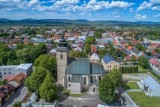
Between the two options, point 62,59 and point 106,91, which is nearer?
point 106,91

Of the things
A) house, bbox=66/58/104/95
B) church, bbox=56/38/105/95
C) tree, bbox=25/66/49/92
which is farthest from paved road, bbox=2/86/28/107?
house, bbox=66/58/104/95

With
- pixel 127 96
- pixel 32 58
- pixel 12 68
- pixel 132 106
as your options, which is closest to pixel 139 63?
pixel 127 96

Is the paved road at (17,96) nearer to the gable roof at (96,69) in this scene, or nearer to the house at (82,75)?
the house at (82,75)

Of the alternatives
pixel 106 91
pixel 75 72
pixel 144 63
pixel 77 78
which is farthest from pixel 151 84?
pixel 144 63

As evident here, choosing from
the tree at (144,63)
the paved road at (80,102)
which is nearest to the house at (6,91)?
the paved road at (80,102)

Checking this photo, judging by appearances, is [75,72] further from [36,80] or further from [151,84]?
[151,84]

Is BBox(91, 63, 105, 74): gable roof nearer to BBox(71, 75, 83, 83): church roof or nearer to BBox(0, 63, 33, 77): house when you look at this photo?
BBox(71, 75, 83, 83): church roof

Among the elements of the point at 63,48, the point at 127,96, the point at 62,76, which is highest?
the point at 63,48

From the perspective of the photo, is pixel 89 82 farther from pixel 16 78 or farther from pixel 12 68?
pixel 12 68
